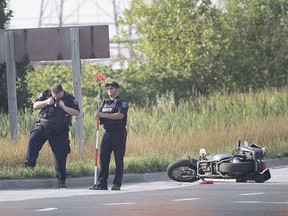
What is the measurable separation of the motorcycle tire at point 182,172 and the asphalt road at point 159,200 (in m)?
0.13

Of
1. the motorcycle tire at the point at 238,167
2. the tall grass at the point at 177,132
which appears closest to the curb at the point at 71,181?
the tall grass at the point at 177,132

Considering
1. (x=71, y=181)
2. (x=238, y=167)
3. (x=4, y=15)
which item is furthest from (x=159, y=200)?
(x=4, y=15)

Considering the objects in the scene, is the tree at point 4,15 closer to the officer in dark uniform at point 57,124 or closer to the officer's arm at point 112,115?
the officer in dark uniform at point 57,124

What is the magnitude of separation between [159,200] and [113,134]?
9.36 ft

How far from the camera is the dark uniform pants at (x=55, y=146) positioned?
1830cm

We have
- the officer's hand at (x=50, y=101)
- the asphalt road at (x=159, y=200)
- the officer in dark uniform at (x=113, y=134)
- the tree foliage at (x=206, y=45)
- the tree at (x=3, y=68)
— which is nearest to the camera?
the asphalt road at (x=159, y=200)

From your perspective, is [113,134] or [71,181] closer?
[113,134]

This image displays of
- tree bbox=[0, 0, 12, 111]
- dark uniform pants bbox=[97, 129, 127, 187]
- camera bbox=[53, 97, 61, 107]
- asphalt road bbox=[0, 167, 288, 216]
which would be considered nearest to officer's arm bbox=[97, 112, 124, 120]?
dark uniform pants bbox=[97, 129, 127, 187]

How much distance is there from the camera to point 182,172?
1872cm

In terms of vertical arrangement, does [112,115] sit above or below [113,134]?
above

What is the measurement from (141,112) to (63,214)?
15.9m

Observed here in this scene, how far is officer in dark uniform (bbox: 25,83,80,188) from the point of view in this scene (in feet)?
60.0

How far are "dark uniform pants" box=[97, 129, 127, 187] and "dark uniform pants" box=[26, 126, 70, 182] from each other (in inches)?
29.6

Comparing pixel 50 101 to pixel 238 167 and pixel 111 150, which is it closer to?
pixel 111 150
